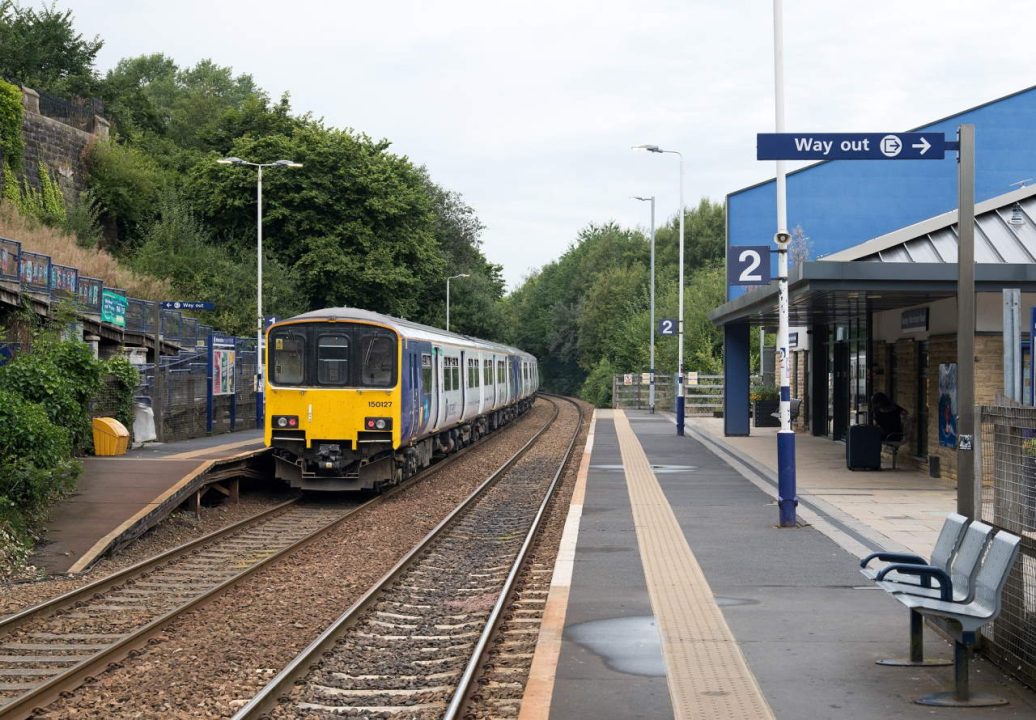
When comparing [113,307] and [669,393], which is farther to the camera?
[669,393]

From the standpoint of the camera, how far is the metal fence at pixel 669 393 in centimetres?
4784

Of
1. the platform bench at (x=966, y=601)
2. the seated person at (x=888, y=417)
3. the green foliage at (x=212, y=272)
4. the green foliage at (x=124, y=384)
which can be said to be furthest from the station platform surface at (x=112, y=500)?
the green foliage at (x=212, y=272)

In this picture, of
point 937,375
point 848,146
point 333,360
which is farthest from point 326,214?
point 848,146

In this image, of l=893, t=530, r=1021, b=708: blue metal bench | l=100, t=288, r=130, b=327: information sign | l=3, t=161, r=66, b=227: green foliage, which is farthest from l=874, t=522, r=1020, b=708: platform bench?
l=3, t=161, r=66, b=227: green foliage

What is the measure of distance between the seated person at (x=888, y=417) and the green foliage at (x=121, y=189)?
114ft

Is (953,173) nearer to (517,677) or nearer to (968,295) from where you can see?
(968,295)

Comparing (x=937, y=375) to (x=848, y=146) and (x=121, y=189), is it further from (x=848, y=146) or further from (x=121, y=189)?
(x=121, y=189)

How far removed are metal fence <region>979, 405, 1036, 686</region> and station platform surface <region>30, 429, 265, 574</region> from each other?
8.62 m

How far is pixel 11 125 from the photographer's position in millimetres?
39094

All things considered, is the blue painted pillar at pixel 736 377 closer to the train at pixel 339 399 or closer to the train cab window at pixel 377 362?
the train at pixel 339 399

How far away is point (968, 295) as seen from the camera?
Result: 9.15m

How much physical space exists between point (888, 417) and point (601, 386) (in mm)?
45954

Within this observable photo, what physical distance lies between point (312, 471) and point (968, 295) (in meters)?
11.8

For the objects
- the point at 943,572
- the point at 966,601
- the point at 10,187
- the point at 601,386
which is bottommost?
the point at 966,601
